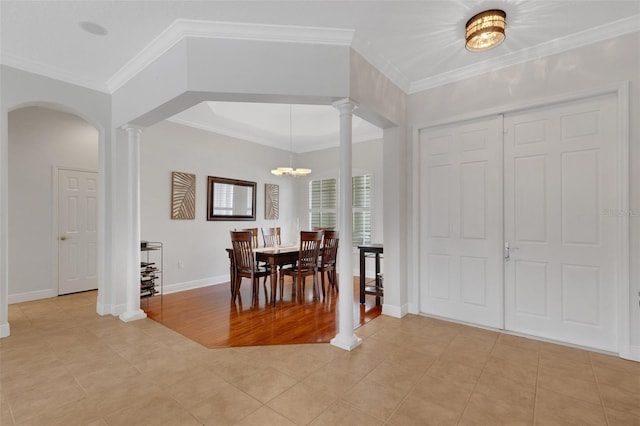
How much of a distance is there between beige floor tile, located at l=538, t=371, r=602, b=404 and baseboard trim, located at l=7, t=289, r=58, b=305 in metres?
6.08

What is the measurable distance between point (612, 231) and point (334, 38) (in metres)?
2.95

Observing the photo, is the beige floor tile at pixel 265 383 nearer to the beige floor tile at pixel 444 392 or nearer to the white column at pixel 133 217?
the beige floor tile at pixel 444 392

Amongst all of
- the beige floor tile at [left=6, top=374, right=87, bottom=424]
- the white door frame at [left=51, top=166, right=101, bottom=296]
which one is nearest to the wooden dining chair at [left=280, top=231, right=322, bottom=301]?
the beige floor tile at [left=6, top=374, right=87, bottom=424]

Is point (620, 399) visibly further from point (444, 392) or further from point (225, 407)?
point (225, 407)

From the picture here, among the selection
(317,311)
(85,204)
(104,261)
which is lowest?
(317,311)

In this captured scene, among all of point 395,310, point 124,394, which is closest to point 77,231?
point 124,394

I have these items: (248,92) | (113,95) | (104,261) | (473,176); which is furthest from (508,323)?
(113,95)

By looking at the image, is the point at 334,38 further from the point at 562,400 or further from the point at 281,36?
the point at 562,400

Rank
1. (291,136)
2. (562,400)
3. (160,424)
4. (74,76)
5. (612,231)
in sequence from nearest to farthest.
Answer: (160,424)
(562,400)
(612,231)
(74,76)
(291,136)

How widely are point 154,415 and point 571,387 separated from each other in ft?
9.16

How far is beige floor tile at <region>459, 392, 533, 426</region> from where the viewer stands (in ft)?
5.81

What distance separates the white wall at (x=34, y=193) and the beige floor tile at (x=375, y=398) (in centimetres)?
493

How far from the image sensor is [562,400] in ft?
6.48

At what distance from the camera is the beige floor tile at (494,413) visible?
69.7 inches
